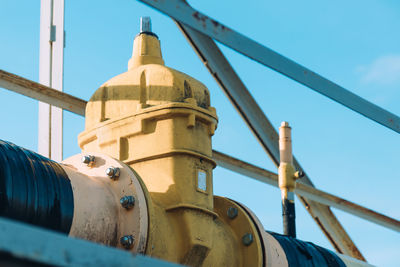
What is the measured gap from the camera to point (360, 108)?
2359 millimetres

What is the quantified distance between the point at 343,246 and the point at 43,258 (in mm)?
4310

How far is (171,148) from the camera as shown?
2.21 metres

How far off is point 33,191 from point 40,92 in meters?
1.38

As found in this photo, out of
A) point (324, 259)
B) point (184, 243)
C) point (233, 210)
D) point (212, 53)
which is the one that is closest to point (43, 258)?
point (184, 243)

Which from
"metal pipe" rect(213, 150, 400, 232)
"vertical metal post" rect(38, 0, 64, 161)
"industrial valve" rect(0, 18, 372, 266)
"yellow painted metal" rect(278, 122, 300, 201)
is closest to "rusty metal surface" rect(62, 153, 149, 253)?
"industrial valve" rect(0, 18, 372, 266)

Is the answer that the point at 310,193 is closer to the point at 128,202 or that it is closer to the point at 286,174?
the point at 286,174

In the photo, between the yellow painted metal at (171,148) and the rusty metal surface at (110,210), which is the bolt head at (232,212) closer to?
the yellow painted metal at (171,148)

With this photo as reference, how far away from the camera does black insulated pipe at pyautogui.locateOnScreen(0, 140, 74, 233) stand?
166cm

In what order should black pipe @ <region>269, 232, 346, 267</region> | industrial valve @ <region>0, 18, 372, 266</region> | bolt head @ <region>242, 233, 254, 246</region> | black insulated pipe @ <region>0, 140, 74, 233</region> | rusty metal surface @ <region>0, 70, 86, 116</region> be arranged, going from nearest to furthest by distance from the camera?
black insulated pipe @ <region>0, 140, 74, 233</region> → industrial valve @ <region>0, 18, 372, 266</region> → bolt head @ <region>242, 233, 254, 246</region> → black pipe @ <region>269, 232, 346, 267</region> → rusty metal surface @ <region>0, 70, 86, 116</region>

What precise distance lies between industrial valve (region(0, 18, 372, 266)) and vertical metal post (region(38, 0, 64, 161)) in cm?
104

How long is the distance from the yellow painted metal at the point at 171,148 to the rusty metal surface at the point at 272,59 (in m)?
0.39

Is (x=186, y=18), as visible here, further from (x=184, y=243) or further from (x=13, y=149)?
(x=184, y=243)

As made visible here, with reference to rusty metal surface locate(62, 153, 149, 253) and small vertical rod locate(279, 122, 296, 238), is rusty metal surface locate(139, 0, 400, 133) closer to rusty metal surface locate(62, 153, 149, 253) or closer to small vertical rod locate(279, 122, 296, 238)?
rusty metal surface locate(62, 153, 149, 253)

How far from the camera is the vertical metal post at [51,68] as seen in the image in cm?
346
